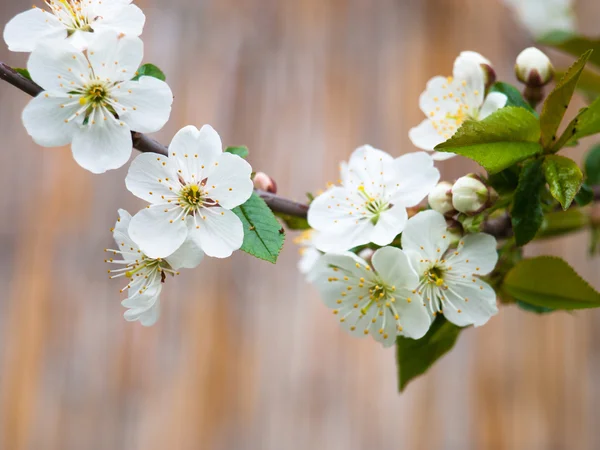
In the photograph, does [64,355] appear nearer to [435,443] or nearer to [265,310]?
[265,310]

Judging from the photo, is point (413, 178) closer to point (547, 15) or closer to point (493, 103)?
point (493, 103)

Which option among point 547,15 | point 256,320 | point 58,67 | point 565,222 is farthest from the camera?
point 256,320

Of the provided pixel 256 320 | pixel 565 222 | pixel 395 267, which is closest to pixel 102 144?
pixel 395 267


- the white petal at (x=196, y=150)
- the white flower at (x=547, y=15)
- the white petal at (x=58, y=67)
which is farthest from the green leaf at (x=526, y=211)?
the white flower at (x=547, y=15)

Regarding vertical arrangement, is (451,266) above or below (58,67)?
below

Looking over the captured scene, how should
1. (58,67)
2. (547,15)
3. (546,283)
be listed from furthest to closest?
(547,15) < (546,283) < (58,67)

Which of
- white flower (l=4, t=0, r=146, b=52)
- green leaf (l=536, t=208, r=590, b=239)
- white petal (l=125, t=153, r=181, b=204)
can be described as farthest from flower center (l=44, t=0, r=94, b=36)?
green leaf (l=536, t=208, r=590, b=239)

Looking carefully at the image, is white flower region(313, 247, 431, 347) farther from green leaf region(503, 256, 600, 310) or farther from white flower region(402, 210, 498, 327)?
green leaf region(503, 256, 600, 310)

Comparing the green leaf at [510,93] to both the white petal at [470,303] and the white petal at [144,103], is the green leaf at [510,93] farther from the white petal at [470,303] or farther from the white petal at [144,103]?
the white petal at [144,103]
